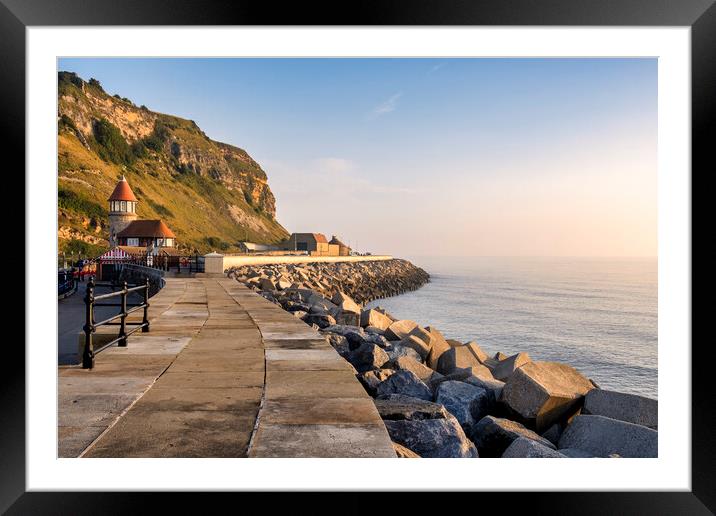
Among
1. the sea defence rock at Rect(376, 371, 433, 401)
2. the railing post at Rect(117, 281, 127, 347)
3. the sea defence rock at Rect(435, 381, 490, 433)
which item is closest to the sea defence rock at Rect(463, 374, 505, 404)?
the sea defence rock at Rect(435, 381, 490, 433)

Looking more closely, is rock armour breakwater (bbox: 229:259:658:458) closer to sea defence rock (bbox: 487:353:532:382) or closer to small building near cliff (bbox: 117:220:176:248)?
sea defence rock (bbox: 487:353:532:382)

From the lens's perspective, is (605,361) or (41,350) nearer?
(41,350)

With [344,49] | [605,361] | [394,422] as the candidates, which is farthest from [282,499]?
[605,361]

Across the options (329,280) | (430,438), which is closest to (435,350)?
(430,438)

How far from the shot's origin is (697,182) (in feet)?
9.28

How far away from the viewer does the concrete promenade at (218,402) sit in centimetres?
303

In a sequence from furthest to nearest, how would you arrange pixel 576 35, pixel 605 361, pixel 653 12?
pixel 605 361
pixel 576 35
pixel 653 12

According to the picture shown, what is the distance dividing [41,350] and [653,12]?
13.4 feet

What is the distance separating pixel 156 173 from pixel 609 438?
122003 millimetres

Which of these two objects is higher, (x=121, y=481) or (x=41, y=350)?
(x=41, y=350)

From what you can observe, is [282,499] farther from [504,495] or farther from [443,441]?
[443,441]

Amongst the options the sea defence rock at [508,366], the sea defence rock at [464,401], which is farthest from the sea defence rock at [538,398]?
the sea defence rock at [508,366]

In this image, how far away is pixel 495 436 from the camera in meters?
4.90

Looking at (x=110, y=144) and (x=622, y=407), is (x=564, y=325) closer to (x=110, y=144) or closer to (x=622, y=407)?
(x=622, y=407)
